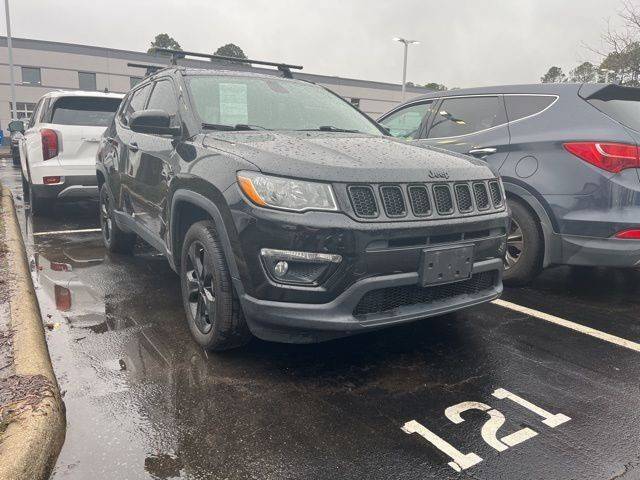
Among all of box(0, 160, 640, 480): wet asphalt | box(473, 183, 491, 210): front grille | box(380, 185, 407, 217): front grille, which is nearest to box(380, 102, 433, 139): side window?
box(0, 160, 640, 480): wet asphalt

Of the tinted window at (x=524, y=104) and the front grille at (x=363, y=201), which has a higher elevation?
the tinted window at (x=524, y=104)

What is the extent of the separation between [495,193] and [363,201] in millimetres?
1160

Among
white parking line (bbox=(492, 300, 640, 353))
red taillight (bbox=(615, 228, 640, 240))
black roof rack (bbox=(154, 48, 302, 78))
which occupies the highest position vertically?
black roof rack (bbox=(154, 48, 302, 78))

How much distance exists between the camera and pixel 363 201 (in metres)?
2.71

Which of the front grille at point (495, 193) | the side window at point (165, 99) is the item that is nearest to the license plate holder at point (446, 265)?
the front grille at point (495, 193)

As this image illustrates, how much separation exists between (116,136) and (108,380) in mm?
2946

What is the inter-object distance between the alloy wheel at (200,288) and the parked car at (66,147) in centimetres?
415

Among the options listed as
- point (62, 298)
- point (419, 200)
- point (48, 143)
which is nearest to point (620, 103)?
point (419, 200)

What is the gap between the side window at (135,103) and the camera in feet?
15.6

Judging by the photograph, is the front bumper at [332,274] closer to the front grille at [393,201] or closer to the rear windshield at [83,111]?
the front grille at [393,201]

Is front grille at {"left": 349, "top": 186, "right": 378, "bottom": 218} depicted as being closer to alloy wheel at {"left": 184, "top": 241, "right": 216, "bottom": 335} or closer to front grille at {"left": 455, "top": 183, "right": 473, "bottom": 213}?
front grille at {"left": 455, "top": 183, "right": 473, "bottom": 213}

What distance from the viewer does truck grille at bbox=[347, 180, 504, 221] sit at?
271cm

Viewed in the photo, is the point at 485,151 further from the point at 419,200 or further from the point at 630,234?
the point at 419,200

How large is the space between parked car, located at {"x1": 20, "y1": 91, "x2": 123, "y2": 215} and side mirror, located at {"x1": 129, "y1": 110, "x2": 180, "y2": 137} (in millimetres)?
3640
